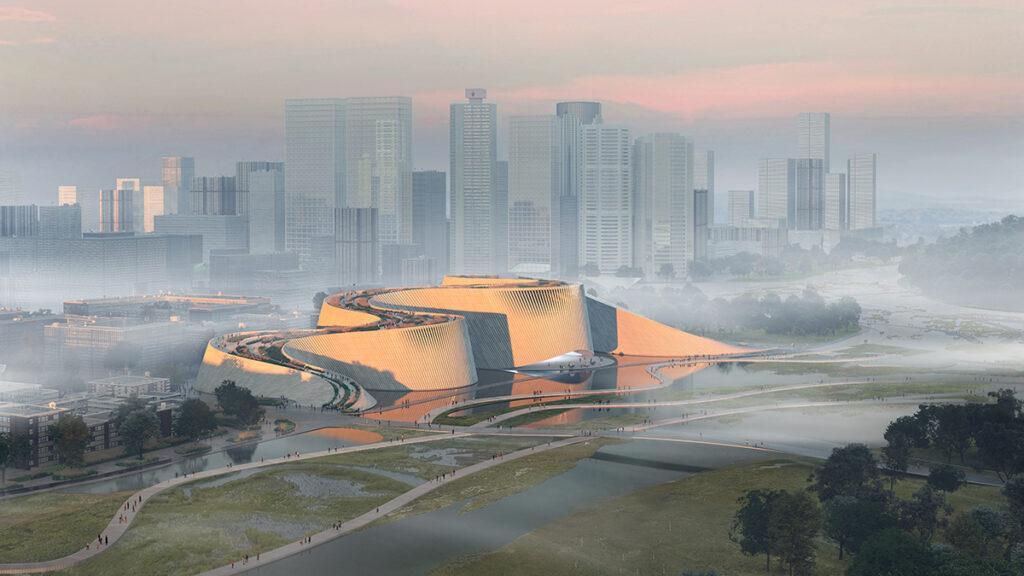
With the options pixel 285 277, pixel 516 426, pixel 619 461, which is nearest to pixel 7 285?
pixel 285 277

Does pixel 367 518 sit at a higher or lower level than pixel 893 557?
lower

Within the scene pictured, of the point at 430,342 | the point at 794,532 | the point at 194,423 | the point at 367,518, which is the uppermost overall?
the point at 430,342

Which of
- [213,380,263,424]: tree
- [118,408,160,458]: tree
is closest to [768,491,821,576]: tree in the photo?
[118,408,160,458]: tree

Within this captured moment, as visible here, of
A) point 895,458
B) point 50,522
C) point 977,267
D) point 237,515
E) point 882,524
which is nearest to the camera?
point 882,524

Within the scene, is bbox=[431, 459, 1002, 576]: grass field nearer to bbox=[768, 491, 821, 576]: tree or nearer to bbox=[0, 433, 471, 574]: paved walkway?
bbox=[768, 491, 821, 576]: tree

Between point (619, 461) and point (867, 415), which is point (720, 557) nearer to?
point (619, 461)

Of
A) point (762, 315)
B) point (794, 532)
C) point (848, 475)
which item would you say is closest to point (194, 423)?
point (794, 532)

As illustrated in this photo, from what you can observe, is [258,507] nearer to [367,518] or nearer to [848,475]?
[367,518]
